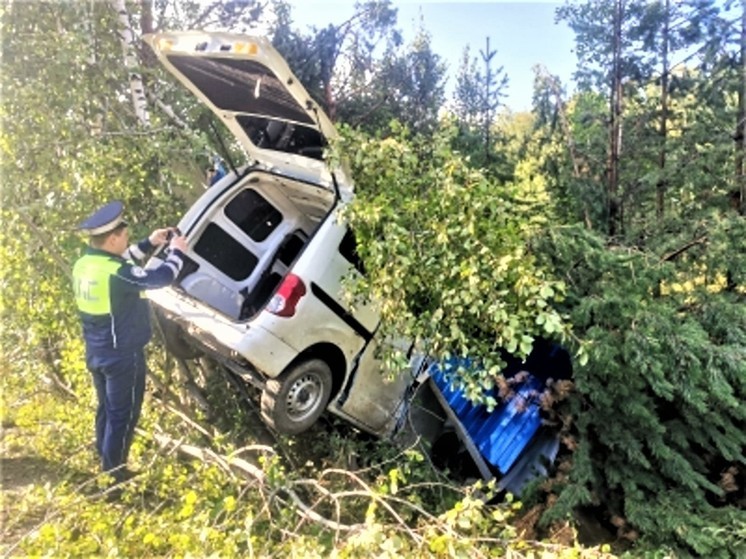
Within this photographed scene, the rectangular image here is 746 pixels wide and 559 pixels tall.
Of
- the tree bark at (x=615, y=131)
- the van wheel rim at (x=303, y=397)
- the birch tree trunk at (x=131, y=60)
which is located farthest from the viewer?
the tree bark at (x=615, y=131)

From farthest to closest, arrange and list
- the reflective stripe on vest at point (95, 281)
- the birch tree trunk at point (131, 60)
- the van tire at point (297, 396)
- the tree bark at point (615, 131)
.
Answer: the tree bark at point (615, 131) → the birch tree trunk at point (131, 60) → the van tire at point (297, 396) → the reflective stripe on vest at point (95, 281)

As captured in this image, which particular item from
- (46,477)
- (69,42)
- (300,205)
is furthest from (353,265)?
(46,477)

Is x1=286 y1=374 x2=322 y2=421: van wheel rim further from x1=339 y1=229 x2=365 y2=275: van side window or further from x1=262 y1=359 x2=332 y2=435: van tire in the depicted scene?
x1=339 y1=229 x2=365 y2=275: van side window

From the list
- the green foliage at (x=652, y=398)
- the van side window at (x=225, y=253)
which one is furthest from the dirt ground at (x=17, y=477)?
the green foliage at (x=652, y=398)

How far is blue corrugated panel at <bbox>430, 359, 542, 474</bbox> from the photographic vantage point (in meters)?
5.52

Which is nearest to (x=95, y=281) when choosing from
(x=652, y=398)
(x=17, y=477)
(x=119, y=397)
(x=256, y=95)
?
(x=119, y=397)

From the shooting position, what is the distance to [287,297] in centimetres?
457

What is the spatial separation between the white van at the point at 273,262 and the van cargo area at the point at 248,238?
0.04 feet

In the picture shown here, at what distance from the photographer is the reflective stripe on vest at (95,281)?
13.6 ft

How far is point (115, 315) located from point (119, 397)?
63cm

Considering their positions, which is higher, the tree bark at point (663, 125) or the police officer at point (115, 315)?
the tree bark at point (663, 125)

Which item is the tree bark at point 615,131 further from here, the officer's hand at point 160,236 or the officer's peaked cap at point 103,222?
the officer's peaked cap at point 103,222

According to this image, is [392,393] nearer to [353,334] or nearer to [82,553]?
[353,334]

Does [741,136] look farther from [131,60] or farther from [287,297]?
[131,60]
